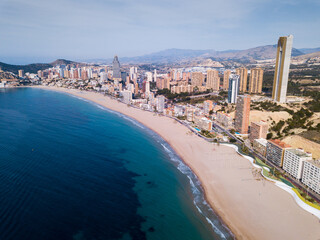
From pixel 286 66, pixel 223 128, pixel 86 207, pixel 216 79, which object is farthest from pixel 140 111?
pixel 86 207

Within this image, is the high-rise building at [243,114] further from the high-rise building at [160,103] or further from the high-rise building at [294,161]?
the high-rise building at [160,103]

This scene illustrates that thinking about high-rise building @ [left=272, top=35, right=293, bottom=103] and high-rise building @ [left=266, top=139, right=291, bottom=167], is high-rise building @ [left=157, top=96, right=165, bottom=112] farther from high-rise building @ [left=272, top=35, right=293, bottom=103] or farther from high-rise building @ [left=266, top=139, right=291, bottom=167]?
high-rise building @ [left=266, top=139, right=291, bottom=167]

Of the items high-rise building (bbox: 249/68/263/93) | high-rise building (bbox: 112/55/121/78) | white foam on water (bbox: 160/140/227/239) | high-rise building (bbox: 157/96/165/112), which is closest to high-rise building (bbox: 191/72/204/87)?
high-rise building (bbox: 249/68/263/93)

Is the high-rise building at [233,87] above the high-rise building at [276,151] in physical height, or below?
above

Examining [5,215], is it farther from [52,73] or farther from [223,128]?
[52,73]

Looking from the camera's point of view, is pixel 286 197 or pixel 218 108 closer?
pixel 286 197

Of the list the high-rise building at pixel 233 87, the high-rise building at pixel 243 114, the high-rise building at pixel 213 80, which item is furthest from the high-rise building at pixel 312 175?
the high-rise building at pixel 213 80

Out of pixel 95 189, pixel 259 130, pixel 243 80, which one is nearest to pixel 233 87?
pixel 243 80
